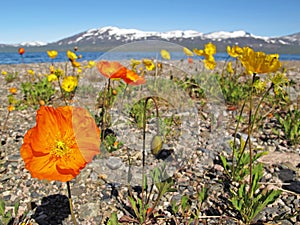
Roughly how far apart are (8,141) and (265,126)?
10.6ft

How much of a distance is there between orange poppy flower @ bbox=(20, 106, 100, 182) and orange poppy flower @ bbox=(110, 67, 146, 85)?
0.98 metres

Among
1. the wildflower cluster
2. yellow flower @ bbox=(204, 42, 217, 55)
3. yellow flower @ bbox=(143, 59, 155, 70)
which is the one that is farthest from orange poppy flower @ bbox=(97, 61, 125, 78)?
yellow flower @ bbox=(204, 42, 217, 55)

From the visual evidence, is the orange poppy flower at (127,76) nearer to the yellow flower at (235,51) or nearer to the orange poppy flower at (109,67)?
the orange poppy flower at (109,67)

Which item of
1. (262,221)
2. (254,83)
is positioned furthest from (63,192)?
(254,83)

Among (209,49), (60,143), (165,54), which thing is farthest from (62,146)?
(209,49)

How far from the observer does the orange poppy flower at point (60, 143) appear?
1.29 metres

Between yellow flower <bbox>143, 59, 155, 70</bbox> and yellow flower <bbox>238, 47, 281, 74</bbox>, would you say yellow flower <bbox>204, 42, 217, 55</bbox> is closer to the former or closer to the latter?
yellow flower <bbox>143, 59, 155, 70</bbox>

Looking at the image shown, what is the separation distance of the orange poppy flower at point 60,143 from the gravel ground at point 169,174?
34.5 inches

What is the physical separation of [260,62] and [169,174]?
1096mm

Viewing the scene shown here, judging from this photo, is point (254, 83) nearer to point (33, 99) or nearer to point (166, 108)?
point (166, 108)

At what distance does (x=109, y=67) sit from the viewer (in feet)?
7.80

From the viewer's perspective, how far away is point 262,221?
2076 mm

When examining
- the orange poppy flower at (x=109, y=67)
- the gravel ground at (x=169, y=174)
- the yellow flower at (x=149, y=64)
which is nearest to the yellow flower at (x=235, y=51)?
the gravel ground at (x=169, y=174)

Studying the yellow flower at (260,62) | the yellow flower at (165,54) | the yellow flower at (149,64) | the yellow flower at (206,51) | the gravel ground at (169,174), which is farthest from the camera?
the yellow flower at (206,51)
